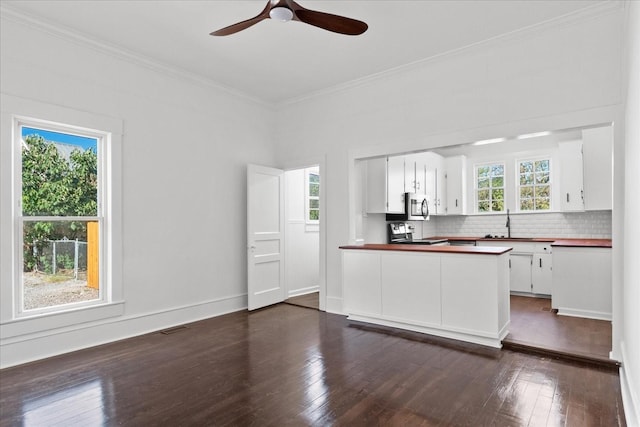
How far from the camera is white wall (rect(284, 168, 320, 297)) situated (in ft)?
21.1

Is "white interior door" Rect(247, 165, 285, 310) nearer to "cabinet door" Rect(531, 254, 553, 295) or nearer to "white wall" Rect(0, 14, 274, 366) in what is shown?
"white wall" Rect(0, 14, 274, 366)

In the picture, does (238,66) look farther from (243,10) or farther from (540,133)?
(540,133)

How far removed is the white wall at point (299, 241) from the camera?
21.1 ft

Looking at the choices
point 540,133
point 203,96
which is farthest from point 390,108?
point 203,96

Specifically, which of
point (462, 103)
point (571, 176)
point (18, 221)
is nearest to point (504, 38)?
point (462, 103)

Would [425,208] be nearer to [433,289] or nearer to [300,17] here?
[433,289]

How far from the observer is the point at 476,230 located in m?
7.30

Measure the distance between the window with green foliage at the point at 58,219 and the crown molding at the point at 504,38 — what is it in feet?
10.3

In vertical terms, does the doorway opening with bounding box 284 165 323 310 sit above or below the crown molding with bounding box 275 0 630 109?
below

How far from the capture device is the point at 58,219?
12.1 feet

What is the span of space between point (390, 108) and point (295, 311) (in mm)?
3024

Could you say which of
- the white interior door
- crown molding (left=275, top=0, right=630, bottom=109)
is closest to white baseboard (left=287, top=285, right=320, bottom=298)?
the white interior door

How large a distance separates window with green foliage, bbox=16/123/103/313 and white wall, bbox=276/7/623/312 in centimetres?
280

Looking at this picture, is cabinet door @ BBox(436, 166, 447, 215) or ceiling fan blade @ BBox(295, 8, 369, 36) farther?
cabinet door @ BBox(436, 166, 447, 215)
